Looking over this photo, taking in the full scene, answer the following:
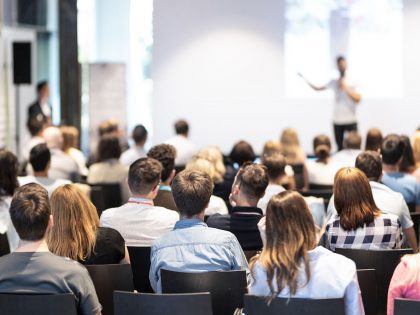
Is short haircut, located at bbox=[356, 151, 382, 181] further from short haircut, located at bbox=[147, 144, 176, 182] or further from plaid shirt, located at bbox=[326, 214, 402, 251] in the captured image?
short haircut, located at bbox=[147, 144, 176, 182]

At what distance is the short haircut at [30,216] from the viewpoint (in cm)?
353

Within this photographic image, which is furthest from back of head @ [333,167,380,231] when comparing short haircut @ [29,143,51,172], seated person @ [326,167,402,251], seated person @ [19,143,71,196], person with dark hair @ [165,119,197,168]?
person with dark hair @ [165,119,197,168]

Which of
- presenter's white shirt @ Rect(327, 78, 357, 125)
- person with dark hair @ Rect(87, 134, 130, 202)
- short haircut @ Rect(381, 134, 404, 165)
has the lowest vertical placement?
person with dark hair @ Rect(87, 134, 130, 202)

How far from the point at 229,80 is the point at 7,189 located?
26.3 ft

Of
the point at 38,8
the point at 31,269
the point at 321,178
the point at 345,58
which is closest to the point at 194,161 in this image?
the point at 321,178

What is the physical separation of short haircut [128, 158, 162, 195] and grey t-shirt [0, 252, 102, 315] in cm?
144

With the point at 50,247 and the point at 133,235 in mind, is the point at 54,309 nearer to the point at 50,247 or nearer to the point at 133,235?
the point at 50,247

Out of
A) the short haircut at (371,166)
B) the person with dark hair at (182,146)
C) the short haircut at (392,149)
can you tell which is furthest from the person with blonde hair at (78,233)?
the person with dark hair at (182,146)

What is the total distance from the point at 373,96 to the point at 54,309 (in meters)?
10.5

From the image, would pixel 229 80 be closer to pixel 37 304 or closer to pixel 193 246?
pixel 193 246

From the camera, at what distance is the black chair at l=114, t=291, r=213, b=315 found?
346 cm

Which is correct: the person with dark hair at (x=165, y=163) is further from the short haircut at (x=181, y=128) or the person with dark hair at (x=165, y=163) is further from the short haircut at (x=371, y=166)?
the short haircut at (x=181, y=128)

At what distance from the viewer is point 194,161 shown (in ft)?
22.5

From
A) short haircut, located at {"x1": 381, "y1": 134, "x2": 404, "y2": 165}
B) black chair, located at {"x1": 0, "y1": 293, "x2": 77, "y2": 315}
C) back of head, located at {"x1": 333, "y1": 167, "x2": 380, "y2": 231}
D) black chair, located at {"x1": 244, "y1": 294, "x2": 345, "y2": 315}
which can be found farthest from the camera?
short haircut, located at {"x1": 381, "y1": 134, "x2": 404, "y2": 165}
